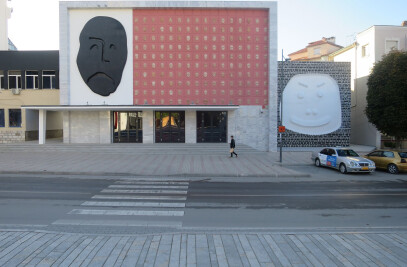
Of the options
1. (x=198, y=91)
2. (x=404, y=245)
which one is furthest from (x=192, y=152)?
(x=404, y=245)

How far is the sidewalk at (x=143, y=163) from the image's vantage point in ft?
48.7

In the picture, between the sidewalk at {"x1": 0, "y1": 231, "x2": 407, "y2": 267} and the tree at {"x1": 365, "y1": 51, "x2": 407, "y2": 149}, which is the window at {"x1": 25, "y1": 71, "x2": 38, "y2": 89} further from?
the tree at {"x1": 365, "y1": 51, "x2": 407, "y2": 149}

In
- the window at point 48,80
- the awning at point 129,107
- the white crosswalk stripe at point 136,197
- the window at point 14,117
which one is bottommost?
the white crosswalk stripe at point 136,197

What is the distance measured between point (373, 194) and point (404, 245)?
6.00 meters

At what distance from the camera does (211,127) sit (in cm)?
2716

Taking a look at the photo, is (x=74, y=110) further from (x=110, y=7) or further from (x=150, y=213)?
(x=150, y=213)

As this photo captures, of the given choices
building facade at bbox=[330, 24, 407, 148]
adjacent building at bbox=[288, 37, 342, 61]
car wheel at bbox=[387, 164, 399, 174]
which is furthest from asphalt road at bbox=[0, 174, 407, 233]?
adjacent building at bbox=[288, 37, 342, 61]

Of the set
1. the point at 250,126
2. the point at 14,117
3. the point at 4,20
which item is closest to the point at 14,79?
the point at 14,117

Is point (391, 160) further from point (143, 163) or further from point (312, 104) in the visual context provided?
point (143, 163)

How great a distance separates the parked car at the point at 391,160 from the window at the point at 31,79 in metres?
30.6

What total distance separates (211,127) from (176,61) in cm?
701

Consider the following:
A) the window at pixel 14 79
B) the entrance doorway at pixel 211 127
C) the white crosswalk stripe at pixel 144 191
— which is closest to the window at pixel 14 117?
the window at pixel 14 79

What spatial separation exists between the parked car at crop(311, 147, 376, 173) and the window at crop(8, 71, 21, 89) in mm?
28931

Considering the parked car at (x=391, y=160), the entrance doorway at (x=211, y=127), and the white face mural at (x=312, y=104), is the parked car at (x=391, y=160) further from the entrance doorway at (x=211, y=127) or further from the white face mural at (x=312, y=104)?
the entrance doorway at (x=211, y=127)
